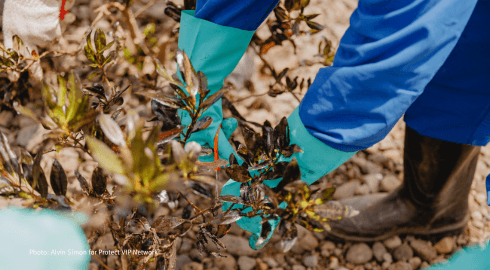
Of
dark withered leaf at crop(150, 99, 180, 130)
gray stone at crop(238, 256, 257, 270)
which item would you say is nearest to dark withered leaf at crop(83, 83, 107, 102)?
dark withered leaf at crop(150, 99, 180, 130)

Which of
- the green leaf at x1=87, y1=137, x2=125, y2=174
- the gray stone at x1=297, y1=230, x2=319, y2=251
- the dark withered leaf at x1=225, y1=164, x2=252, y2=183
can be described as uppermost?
the green leaf at x1=87, y1=137, x2=125, y2=174

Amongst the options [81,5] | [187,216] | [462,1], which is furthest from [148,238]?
[81,5]

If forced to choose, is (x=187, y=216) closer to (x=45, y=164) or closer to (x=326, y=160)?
(x=326, y=160)

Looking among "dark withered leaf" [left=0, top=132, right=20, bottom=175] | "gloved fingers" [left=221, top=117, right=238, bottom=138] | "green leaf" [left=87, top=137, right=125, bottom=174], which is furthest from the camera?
→ "gloved fingers" [left=221, top=117, right=238, bottom=138]

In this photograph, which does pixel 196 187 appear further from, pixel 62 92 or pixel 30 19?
pixel 30 19

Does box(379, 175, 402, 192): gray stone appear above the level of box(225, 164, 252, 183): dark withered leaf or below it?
below

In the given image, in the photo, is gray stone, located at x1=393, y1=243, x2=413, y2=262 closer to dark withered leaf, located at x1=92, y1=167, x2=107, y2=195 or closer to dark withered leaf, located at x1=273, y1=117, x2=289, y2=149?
dark withered leaf, located at x1=273, y1=117, x2=289, y2=149

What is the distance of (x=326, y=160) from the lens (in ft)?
2.59

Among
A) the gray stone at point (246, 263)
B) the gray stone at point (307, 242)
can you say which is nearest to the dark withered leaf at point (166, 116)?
the gray stone at point (246, 263)

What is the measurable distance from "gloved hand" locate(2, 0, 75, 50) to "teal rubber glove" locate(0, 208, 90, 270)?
0.78m

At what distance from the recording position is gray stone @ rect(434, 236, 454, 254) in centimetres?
135

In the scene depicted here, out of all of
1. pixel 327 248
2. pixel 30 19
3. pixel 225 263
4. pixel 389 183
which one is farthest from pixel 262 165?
pixel 30 19

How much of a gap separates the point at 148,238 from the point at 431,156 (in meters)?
0.97

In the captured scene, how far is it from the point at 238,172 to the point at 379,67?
1.12ft
